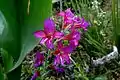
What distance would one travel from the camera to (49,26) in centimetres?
128

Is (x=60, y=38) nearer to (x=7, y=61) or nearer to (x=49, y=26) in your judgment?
(x=49, y=26)

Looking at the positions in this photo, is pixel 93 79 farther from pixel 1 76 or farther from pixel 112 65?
pixel 1 76

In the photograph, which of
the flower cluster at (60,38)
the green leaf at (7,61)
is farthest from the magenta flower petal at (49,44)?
the green leaf at (7,61)

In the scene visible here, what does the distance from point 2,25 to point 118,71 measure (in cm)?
97

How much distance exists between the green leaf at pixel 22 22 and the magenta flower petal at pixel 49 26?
27 mm

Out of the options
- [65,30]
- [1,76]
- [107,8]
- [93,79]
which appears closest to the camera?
[1,76]

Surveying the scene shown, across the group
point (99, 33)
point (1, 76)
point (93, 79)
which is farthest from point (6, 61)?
point (99, 33)

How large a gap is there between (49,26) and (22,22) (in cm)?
11

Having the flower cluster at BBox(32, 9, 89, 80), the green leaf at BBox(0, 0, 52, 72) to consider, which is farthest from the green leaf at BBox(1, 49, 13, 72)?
the flower cluster at BBox(32, 9, 89, 80)

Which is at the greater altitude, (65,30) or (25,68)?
(65,30)

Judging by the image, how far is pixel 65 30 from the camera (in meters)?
1.41

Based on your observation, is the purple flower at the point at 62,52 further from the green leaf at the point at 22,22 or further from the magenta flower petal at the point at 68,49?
the green leaf at the point at 22,22

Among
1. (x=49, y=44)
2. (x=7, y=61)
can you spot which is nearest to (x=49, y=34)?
(x=49, y=44)

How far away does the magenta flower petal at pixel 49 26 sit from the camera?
1255 millimetres
